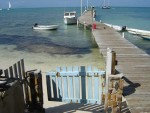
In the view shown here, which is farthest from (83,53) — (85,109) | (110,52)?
(110,52)

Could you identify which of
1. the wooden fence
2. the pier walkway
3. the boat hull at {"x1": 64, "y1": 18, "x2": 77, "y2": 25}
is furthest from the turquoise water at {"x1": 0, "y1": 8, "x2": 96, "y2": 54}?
the wooden fence

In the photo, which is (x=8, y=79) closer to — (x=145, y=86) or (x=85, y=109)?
(x=85, y=109)

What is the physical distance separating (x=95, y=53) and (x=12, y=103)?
1623 cm

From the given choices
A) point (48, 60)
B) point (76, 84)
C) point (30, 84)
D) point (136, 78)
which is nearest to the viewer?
point (30, 84)

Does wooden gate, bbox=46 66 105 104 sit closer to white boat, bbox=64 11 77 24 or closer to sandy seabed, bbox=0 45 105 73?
sandy seabed, bbox=0 45 105 73

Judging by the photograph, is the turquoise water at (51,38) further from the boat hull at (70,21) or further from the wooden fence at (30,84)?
the wooden fence at (30,84)

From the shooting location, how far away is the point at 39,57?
21.4 m

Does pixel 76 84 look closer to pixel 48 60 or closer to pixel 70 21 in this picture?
pixel 48 60

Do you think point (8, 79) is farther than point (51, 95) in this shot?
No

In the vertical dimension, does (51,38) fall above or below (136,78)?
below

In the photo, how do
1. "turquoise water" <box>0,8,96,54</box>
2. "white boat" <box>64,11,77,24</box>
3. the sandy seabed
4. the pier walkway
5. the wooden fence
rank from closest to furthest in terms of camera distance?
the pier walkway
the wooden fence
the sandy seabed
"turquoise water" <box>0,8,96,54</box>
"white boat" <box>64,11,77,24</box>

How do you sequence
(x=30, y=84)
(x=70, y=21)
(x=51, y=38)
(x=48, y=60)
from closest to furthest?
(x=30, y=84), (x=48, y=60), (x=51, y=38), (x=70, y=21)

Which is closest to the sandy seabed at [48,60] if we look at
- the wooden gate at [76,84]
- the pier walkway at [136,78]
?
the pier walkway at [136,78]

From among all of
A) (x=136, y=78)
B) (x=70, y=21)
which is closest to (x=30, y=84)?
(x=136, y=78)
